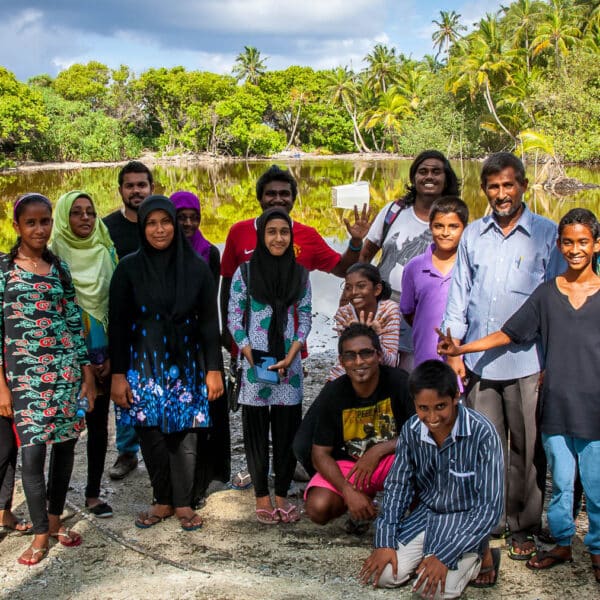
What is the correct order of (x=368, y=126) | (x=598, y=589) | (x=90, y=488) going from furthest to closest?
(x=368, y=126) → (x=90, y=488) → (x=598, y=589)

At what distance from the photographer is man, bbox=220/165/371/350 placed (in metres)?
3.92

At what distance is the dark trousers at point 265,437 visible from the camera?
3490mm

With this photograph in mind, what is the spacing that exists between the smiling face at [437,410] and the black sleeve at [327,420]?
2.03ft

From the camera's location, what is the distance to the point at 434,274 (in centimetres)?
339

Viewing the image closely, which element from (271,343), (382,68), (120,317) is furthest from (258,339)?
(382,68)

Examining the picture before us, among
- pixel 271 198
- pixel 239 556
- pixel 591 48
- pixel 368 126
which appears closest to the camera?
pixel 239 556

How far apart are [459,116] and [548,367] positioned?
38.4m

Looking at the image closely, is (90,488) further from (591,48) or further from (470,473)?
(591,48)

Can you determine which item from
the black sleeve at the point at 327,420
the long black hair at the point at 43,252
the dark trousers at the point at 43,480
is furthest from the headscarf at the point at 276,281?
the dark trousers at the point at 43,480

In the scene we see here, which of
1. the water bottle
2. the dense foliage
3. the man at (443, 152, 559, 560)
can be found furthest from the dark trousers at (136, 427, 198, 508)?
the dense foliage

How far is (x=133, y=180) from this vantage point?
3.99 m

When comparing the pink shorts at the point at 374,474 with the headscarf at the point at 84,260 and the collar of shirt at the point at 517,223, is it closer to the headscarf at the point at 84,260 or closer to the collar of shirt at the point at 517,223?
the collar of shirt at the point at 517,223

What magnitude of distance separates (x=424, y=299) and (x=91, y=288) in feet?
6.01

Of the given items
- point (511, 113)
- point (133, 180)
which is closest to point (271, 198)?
point (133, 180)
